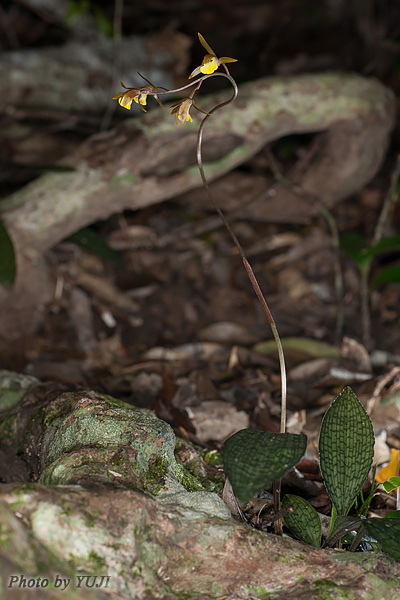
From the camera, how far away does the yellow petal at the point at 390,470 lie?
177 cm

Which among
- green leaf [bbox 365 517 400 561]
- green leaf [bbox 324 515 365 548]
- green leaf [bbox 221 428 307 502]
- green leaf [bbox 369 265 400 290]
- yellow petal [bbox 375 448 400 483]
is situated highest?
green leaf [bbox 221 428 307 502]

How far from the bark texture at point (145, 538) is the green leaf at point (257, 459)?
17 cm

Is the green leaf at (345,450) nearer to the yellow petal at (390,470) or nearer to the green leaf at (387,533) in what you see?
the green leaf at (387,533)

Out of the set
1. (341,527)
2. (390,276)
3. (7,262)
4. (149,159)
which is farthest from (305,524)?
(149,159)

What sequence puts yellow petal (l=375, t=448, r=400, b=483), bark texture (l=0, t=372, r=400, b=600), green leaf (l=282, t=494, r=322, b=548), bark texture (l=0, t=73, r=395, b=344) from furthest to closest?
bark texture (l=0, t=73, r=395, b=344) → yellow petal (l=375, t=448, r=400, b=483) → green leaf (l=282, t=494, r=322, b=548) → bark texture (l=0, t=372, r=400, b=600)

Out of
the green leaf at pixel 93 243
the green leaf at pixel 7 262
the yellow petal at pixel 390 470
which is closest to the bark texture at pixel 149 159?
the green leaf at pixel 93 243

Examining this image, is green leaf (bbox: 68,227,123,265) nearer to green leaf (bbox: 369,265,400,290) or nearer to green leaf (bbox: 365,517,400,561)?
green leaf (bbox: 369,265,400,290)

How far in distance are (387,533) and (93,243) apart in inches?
94.5

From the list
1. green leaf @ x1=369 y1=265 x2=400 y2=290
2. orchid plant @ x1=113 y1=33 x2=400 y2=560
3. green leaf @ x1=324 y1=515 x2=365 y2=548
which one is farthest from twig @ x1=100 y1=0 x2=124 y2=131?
green leaf @ x1=324 y1=515 x2=365 y2=548

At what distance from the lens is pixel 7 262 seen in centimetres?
239

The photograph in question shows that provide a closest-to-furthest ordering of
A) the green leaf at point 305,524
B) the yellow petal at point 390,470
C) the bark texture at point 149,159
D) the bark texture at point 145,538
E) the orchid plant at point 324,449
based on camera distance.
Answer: the bark texture at point 145,538, the orchid plant at point 324,449, the green leaf at point 305,524, the yellow petal at point 390,470, the bark texture at point 149,159

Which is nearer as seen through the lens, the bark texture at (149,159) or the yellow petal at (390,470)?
the yellow petal at (390,470)

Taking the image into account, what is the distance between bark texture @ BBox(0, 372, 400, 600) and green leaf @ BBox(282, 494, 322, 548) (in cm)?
7

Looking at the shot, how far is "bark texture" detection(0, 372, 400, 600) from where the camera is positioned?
1035 mm
